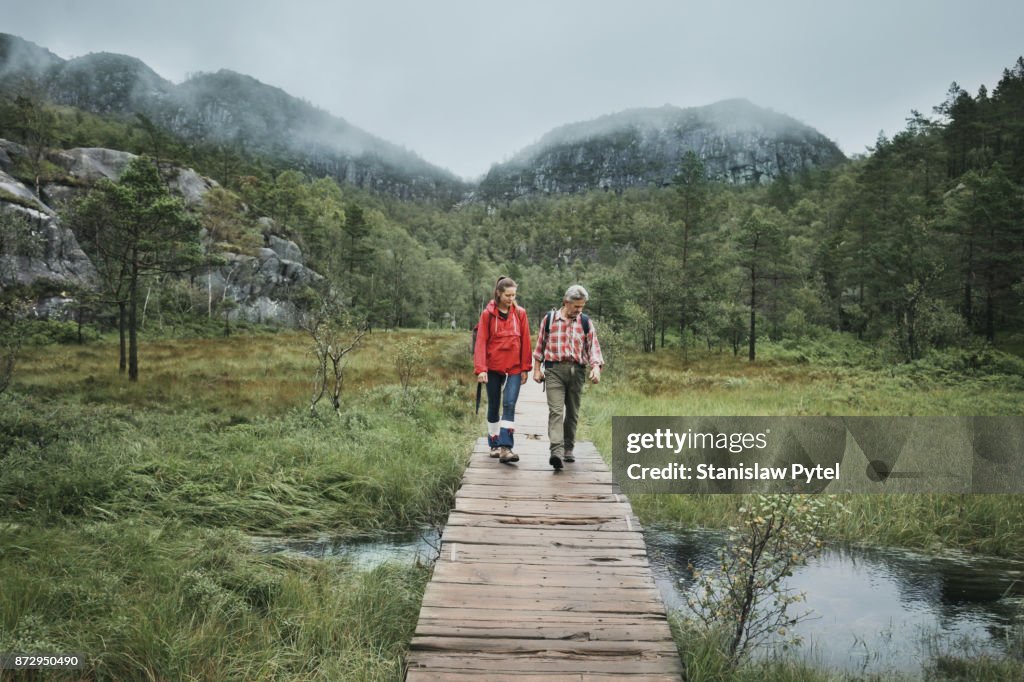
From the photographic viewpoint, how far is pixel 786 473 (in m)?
8.84

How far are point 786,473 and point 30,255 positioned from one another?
44582mm

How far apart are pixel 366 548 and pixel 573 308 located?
13.3ft

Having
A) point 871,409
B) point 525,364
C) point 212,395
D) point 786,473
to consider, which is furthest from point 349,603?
point 871,409

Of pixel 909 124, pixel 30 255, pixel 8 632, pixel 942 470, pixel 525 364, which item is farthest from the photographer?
pixel 909 124

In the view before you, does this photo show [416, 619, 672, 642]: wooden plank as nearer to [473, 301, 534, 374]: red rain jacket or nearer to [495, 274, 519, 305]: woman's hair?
[473, 301, 534, 374]: red rain jacket

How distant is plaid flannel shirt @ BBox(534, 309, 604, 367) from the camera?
6.16 meters

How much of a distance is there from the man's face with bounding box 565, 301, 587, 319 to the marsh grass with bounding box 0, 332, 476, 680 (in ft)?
10.4

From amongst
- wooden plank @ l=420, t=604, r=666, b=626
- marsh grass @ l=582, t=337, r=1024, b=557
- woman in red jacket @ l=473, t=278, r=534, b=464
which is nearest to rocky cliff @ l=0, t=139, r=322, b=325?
marsh grass @ l=582, t=337, r=1024, b=557

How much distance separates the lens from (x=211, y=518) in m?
7.12

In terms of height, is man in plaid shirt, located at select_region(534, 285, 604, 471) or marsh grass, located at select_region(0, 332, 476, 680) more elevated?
man in plaid shirt, located at select_region(534, 285, 604, 471)

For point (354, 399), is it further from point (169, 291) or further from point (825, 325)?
point (825, 325)

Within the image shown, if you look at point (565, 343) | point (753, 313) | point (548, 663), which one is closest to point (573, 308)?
point (565, 343)

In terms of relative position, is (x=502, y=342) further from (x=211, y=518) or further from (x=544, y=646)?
(x=211, y=518)

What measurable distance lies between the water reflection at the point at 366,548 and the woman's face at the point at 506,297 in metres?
2.93
